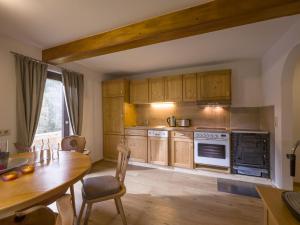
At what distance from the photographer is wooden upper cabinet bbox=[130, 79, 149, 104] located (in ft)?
13.2

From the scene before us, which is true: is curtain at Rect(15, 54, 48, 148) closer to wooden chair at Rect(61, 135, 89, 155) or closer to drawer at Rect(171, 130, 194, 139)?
wooden chair at Rect(61, 135, 89, 155)

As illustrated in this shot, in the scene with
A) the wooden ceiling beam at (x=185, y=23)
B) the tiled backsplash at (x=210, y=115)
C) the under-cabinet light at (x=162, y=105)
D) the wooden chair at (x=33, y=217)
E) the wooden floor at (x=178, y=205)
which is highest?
the wooden ceiling beam at (x=185, y=23)

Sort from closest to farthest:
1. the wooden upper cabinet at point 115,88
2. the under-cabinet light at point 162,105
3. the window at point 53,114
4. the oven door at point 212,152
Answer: the window at point 53,114 → the oven door at point 212,152 → the wooden upper cabinet at point 115,88 → the under-cabinet light at point 162,105

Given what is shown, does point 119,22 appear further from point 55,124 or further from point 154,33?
point 55,124

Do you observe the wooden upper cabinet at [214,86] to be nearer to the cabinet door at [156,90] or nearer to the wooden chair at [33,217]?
the cabinet door at [156,90]

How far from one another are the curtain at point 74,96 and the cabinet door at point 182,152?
2126mm

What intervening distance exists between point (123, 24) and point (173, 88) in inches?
80.3

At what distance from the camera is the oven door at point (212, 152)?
10.2 ft

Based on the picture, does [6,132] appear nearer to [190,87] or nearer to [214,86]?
[190,87]

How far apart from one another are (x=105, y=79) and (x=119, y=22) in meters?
2.63

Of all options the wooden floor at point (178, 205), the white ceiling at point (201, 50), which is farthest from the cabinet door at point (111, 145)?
the white ceiling at point (201, 50)

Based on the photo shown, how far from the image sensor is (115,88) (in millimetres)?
4098

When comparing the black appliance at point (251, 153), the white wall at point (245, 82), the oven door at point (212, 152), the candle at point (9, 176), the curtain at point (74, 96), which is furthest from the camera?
the white wall at point (245, 82)

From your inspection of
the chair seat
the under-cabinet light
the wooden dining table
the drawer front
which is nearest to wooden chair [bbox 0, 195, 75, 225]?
the wooden dining table
